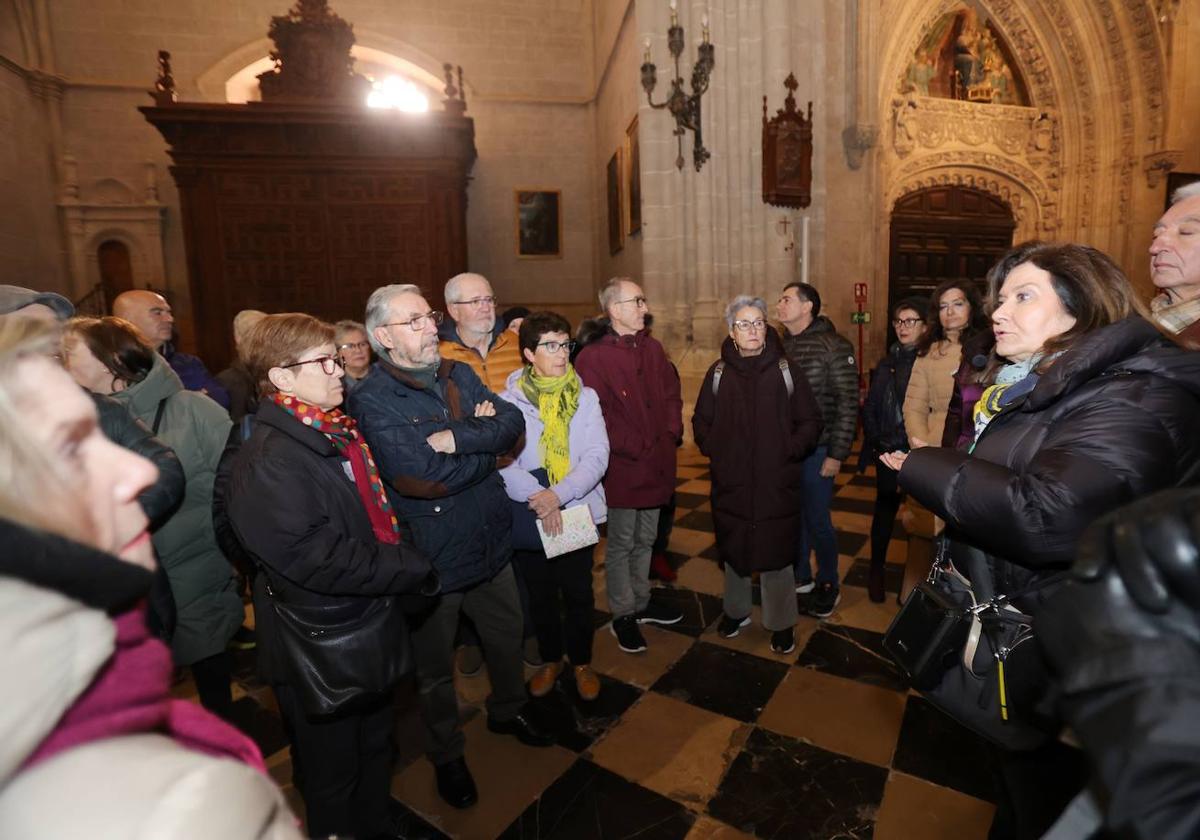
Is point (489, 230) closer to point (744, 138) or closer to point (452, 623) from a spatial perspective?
point (744, 138)

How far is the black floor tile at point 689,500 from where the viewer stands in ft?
16.9

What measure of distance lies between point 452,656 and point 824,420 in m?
2.21

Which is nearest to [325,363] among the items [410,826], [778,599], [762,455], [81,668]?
[81,668]

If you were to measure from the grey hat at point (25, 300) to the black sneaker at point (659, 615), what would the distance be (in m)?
2.73

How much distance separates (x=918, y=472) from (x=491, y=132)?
1209 cm

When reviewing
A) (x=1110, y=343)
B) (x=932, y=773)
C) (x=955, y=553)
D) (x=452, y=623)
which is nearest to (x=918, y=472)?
(x=955, y=553)

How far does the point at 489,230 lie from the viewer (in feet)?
39.0

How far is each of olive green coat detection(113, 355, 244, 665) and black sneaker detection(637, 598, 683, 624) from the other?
191 centimetres

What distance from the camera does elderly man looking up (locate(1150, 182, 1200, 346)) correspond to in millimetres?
1906

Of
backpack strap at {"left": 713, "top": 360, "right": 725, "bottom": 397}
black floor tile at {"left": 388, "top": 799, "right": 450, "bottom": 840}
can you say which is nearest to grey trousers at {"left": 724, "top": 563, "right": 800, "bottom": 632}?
backpack strap at {"left": 713, "top": 360, "right": 725, "bottom": 397}

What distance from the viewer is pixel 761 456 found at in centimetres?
272

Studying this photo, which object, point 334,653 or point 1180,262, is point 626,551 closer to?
point 334,653

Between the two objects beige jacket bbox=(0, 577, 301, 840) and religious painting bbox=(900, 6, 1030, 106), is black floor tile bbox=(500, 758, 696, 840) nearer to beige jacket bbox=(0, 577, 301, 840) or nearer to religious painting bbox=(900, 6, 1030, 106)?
beige jacket bbox=(0, 577, 301, 840)

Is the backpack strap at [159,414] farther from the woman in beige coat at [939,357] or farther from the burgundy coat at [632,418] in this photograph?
the woman in beige coat at [939,357]
